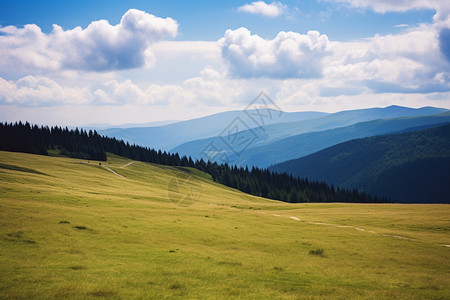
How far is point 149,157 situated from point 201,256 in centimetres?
17202

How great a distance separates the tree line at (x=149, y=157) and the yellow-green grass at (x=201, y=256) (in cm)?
11972

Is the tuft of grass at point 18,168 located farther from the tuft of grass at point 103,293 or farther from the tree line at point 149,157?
the tree line at point 149,157

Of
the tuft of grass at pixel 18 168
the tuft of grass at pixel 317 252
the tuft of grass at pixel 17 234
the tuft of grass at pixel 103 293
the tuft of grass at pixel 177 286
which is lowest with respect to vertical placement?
the tuft of grass at pixel 317 252

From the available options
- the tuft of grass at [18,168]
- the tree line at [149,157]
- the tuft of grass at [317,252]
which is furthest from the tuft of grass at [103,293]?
the tree line at [149,157]

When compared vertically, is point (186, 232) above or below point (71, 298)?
→ below

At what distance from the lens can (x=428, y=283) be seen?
816 inches

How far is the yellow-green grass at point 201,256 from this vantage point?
17.4m

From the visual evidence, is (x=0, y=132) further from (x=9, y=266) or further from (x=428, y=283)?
(x=428, y=283)

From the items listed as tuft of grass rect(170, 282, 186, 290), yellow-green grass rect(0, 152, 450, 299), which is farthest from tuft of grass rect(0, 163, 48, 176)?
tuft of grass rect(170, 282, 186, 290)

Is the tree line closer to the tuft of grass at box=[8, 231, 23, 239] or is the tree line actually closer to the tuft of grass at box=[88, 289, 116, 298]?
the tuft of grass at box=[8, 231, 23, 239]

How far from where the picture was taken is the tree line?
490 feet

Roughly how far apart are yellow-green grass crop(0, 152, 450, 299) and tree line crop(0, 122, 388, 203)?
120 metres

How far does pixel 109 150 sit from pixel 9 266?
7180 inches

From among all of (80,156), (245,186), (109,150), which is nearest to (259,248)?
(245,186)
